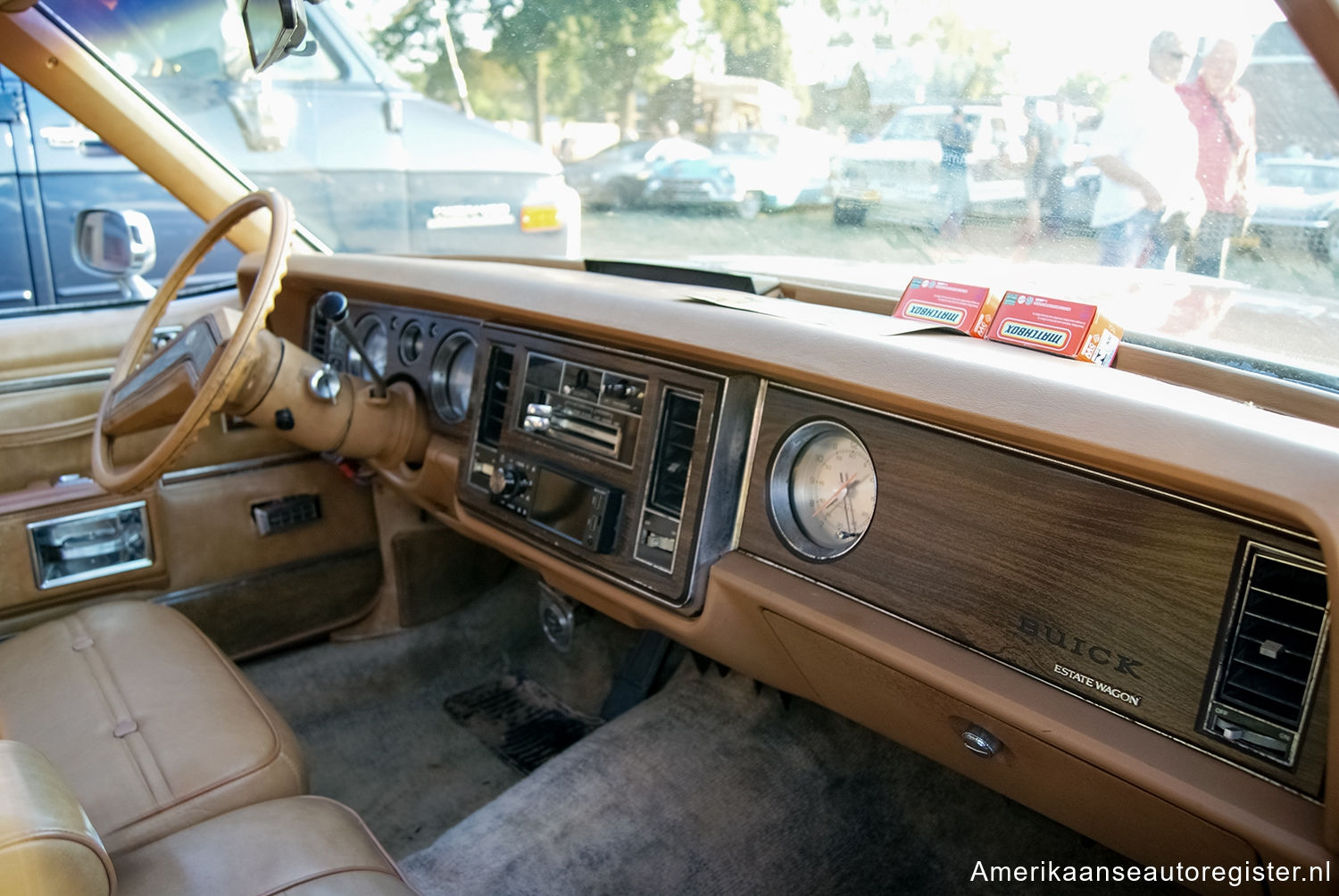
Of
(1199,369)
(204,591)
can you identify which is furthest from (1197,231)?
(204,591)

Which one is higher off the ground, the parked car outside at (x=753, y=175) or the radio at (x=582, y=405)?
the parked car outside at (x=753, y=175)

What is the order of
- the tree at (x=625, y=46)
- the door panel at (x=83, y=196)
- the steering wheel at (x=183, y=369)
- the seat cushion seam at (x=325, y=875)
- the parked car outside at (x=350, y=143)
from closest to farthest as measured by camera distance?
the seat cushion seam at (x=325, y=875) < the steering wheel at (x=183, y=369) < the tree at (x=625, y=46) < the parked car outside at (x=350, y=143) < the door panel at (x=83, y=196)

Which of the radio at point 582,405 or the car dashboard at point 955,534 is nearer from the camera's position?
the car dashboard at point 955,534

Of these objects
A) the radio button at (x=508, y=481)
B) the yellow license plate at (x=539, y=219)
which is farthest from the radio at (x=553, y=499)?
the yellow license plate at (x=539, y=219)

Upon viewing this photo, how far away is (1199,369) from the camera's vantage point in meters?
1.36

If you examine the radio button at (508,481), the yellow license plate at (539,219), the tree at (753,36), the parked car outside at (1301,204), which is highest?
the tree at (753,36)

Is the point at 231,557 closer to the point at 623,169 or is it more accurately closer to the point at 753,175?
the point at 623,169

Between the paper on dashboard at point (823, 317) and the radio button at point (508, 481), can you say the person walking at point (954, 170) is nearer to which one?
the paper on dashboard at point (823, 317)

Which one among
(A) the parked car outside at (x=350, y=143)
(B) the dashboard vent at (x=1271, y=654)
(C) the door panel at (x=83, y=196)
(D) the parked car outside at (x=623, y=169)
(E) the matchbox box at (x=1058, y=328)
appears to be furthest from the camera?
(C) the door panel at (x=83, y=196)

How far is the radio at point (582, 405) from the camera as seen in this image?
1697 mm

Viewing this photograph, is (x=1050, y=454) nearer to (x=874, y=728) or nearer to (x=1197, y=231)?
(x=1197, y=231)

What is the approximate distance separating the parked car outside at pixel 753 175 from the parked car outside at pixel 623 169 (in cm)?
2

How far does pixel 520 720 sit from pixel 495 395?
94cm

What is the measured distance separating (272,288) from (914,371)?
1143mm
